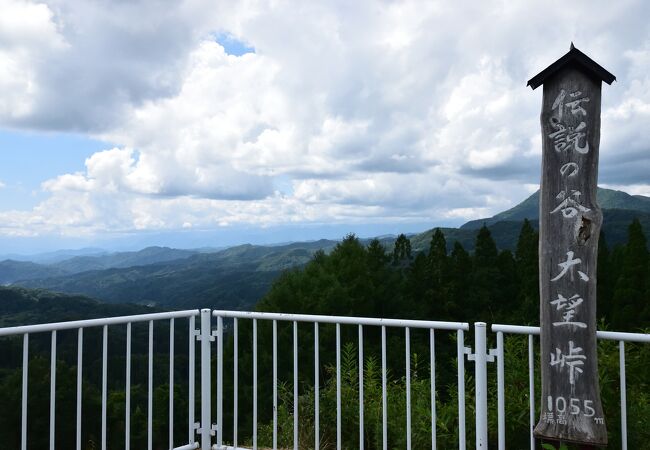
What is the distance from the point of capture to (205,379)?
11.8 feet

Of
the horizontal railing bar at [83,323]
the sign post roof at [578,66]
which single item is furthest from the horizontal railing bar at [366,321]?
the sign post roof at [578,66]

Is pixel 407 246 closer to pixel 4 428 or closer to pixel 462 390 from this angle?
pixel 4 428

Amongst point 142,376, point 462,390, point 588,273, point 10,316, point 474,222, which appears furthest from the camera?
point 474,222

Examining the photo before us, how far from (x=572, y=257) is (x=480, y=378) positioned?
75cm

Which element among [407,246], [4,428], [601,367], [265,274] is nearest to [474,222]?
[265,274]

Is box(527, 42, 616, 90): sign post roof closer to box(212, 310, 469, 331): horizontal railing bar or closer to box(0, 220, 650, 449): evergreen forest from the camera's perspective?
box(212, 310, 469, 331): horizontal railing bar

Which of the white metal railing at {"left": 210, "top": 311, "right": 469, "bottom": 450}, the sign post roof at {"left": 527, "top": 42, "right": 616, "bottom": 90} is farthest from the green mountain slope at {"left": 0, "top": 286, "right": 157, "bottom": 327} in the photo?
the sign post roof at {"left": 527, "top": 42, "right": 616, "bottom": 90}

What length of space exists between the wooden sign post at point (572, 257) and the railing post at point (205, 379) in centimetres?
200

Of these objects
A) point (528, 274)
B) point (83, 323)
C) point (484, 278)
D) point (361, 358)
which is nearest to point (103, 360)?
point (83, 323)

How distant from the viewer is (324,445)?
4.21 metres

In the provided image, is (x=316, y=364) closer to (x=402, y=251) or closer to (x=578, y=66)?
(x=578, y=66)

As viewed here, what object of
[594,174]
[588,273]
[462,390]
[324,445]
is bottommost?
[324,445]

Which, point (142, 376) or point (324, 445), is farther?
point (142, 376)

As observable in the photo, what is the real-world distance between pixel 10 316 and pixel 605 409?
9685 cm
